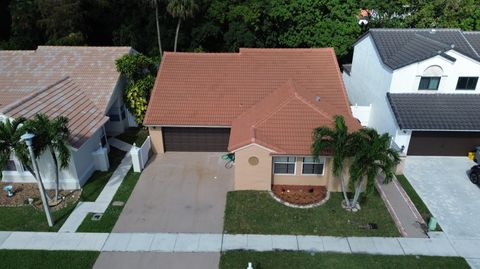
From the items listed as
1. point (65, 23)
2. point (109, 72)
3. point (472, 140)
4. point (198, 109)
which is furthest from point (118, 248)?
point (65, 23)

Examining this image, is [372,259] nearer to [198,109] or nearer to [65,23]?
[198,109]

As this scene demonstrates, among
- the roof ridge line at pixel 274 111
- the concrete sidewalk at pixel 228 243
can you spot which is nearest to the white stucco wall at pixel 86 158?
the concrete sidewalk at pixel 228 243

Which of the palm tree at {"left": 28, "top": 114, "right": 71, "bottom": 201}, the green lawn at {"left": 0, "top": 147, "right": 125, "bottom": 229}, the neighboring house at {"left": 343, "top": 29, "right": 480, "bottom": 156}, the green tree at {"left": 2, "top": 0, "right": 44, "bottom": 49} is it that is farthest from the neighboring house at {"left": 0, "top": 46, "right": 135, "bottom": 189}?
the neighboring house at {"left": 343, "top": 29, "right": 480, "bottom": 156}

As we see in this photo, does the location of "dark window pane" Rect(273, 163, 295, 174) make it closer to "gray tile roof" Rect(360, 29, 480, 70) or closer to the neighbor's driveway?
the neighbor's driveway

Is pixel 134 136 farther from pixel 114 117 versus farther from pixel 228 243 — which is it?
pixel 228 243

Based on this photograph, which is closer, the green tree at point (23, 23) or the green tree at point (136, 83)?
the green tree at point (136, 83)

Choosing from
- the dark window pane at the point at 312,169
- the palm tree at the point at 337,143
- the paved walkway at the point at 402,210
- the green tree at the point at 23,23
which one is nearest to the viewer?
the palm tree at the point at 337,143

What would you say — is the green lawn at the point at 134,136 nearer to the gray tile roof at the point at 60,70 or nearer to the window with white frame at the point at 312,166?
the gray tile roof at the point at 60,70
